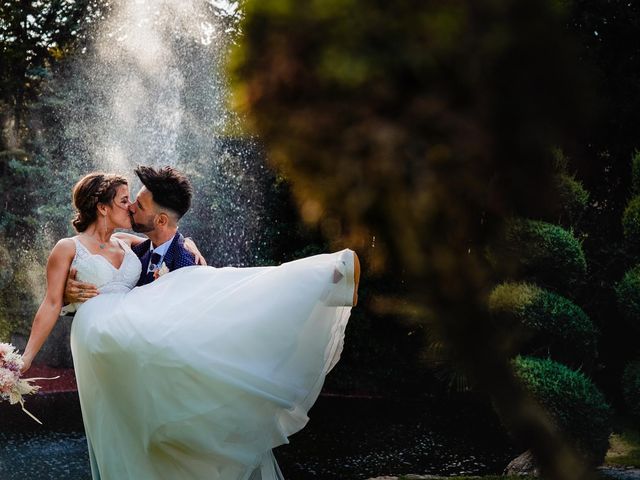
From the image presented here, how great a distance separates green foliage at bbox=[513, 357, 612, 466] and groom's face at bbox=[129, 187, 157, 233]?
3.28 meters

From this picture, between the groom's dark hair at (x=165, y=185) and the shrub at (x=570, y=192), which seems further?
the shrub at (x=570, y=192)

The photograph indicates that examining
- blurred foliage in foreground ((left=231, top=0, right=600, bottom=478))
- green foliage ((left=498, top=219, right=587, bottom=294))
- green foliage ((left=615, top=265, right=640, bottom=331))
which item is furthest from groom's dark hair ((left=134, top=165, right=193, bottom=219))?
green foliage ((left=615, top=265, right=640, bottom=331))

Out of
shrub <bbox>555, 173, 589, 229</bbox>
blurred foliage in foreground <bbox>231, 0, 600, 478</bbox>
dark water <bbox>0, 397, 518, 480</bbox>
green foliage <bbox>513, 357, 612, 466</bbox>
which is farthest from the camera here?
shrub <bbox>555, 173, 589, 229</bbox>

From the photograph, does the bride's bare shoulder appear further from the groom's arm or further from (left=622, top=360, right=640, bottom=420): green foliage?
(left=622, top=360, right=640, bottom=420): green foliage

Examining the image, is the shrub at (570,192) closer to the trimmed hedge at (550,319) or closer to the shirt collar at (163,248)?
the trimmed hedge at (550,319)

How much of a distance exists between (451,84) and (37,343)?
286 centimetres

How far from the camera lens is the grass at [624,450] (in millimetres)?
6437

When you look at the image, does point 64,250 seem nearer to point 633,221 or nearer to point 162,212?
point 162,212

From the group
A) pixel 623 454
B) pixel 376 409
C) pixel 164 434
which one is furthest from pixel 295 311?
pixel 376 409

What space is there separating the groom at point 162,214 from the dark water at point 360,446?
2.78m

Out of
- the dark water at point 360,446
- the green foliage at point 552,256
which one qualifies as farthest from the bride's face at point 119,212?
the green foliage at point 552,256

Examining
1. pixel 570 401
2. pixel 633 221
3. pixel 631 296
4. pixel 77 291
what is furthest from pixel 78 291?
pixel 633 221

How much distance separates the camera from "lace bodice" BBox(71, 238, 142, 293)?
3.33m

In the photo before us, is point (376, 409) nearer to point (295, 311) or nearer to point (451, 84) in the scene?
point (295, 311)
